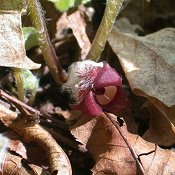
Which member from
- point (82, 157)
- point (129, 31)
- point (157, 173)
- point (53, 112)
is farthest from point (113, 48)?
point (157, 173)

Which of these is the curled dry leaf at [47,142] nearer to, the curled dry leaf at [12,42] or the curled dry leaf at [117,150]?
the curled dry leaf at [117,150]

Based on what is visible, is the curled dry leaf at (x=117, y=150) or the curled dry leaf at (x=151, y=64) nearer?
the curled dry leaf at (x=117, y=150)

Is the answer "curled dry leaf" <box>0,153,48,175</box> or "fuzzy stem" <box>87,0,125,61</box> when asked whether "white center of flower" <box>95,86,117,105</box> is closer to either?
"fuzzy stem" <box>87,0,125,61</box>

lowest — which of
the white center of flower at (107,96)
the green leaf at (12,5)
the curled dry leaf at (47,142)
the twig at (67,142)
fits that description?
the twig at (67,142)

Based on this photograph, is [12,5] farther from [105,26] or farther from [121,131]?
[121,131]

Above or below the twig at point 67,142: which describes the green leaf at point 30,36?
above

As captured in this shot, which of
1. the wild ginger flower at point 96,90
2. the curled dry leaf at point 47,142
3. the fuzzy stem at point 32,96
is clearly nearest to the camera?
the curled dry leaf at point 47,142

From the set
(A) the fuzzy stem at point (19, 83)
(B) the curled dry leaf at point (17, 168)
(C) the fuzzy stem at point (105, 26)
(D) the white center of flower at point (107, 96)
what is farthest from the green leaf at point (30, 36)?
(B) the curled dry leaf at point (17, 168)
